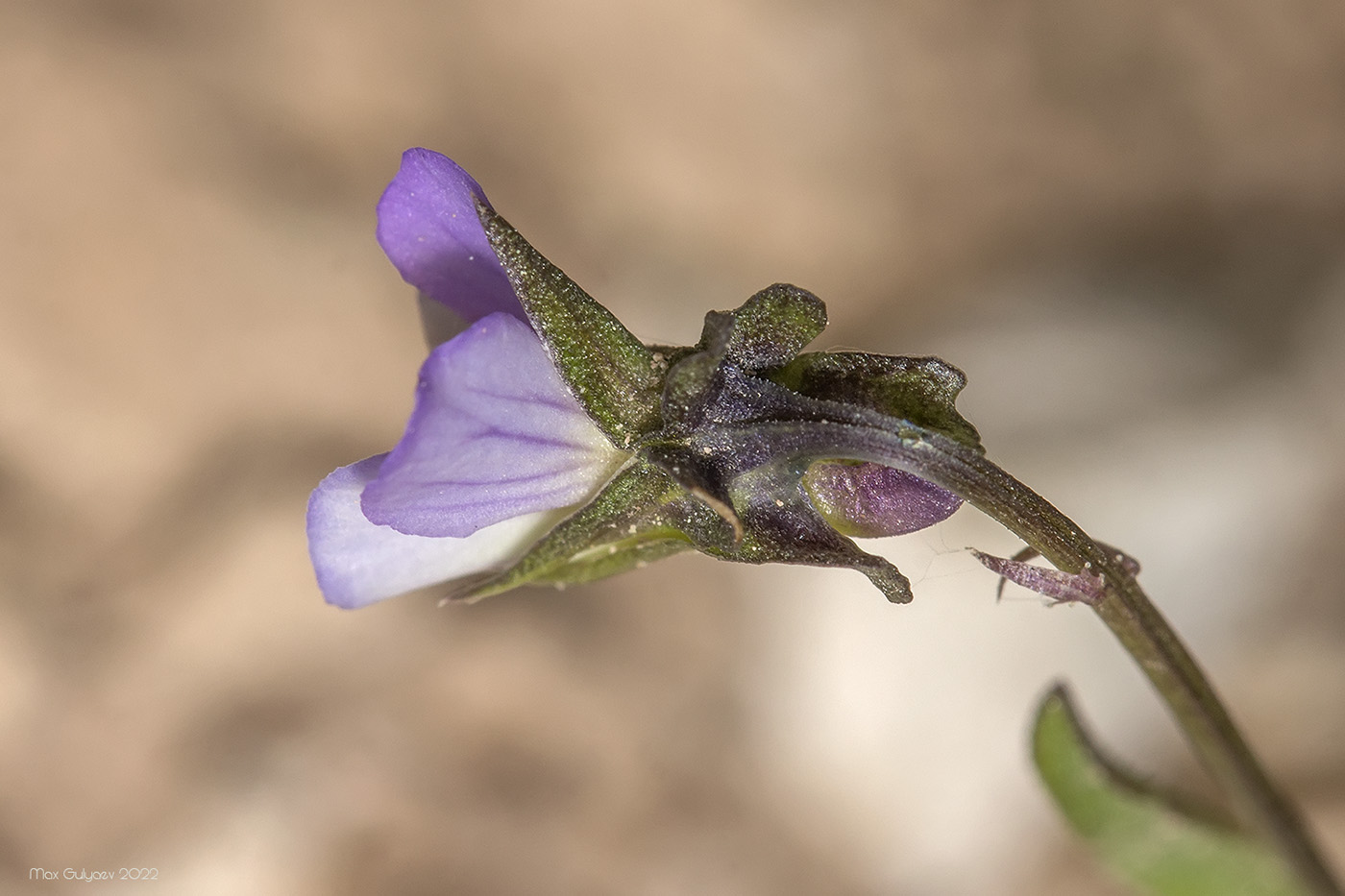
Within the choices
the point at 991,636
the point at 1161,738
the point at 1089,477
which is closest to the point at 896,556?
the point at 991,636

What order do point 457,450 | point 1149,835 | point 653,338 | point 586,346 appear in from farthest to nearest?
point 653,338 < point 1149,835 < point 586,346 < point 457,450

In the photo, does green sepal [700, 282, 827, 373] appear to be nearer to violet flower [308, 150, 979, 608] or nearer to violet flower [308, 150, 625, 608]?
violet flower [308, 150, 979, 608]

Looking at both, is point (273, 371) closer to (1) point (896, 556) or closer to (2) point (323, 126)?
(2) point (323, 126)

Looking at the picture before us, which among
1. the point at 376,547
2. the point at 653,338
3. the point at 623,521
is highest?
the point at 653,338

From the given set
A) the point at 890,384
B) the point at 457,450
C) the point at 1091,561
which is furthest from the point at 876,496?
the point at 457,450

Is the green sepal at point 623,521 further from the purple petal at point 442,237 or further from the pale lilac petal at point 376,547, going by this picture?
the purple petal at point 442,237

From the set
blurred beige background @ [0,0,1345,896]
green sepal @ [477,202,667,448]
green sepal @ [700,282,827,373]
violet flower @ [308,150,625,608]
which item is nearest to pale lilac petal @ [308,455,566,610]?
violet flower @ [308,150,625,608]

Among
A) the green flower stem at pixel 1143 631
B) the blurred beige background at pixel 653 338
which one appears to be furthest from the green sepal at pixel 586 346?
the blurred beige background at pixel 653 338

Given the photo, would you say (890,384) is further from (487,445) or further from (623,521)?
(487,445)
